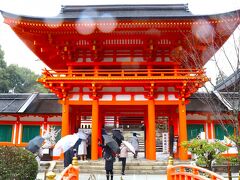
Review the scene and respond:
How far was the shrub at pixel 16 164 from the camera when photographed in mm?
7529

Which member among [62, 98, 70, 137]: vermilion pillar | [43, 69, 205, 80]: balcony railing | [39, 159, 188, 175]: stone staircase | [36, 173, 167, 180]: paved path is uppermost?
[43, 69, 205, 80]: balcony railing

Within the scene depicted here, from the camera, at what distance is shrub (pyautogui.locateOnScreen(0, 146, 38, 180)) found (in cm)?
753

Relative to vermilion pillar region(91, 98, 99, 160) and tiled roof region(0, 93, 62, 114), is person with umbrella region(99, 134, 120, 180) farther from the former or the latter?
tiled roof region(0, 93, 62, 114)

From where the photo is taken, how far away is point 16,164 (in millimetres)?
7789

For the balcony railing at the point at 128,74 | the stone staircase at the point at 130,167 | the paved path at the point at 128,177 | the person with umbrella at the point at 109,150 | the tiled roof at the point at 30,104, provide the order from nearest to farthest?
the person with umbrella at the point at 109,150 → the paved path at the point at 128,177 → the stone staircase at the point at 130,167 → the balcony railing at the point at 128,74 → the tiled roof at the point at 30,104

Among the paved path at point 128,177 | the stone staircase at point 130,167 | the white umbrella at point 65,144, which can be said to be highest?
the white umbrella at point 65,144

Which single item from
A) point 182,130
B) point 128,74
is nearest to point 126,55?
point 128,74

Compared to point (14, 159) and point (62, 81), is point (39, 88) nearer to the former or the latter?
point (62, 81)

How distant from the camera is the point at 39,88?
63.7m

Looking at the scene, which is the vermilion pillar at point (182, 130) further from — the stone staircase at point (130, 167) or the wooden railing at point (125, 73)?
the wooden railing at point (125, 73)

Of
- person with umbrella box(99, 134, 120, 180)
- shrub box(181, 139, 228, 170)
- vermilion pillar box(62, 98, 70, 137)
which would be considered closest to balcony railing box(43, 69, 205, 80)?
vermilion pillar box(62, 98, 70, 137)

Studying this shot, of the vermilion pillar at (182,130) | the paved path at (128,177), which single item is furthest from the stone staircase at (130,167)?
the vermilion pillar at (182,130)

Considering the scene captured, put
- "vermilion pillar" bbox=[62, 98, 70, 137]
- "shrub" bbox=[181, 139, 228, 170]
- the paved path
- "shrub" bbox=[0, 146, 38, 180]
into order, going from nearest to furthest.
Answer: "shrub" bbox=[0, 146, 38, 180] → "shrub" bbox=[181, 139, 228, 170] → the paved path → "vermilion pillar" bbox=[62, 98, 70, 137]

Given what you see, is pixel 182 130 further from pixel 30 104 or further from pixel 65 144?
pixel 30 104
